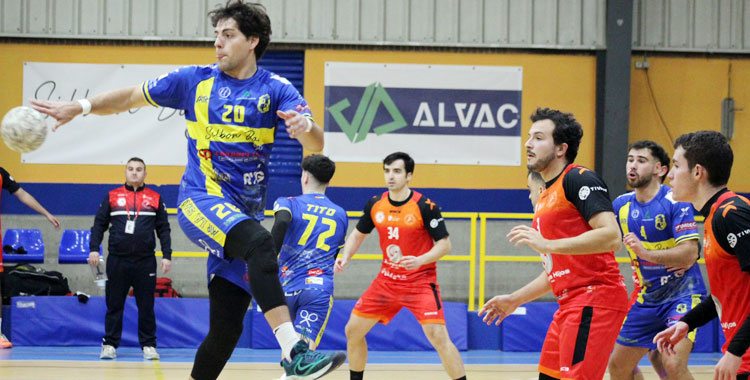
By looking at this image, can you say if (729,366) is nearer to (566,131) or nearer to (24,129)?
(566,131)

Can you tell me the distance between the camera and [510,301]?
514 centimetres

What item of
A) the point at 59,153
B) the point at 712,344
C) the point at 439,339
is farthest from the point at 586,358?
the point at 59,153

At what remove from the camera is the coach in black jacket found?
1014cm

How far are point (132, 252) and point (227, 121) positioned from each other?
636 cm

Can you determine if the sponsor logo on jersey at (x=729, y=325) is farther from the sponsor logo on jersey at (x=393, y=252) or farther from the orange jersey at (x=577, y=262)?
the sponsor logo on jersey at (x=393, y=252)

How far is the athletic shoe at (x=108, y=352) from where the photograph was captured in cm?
994

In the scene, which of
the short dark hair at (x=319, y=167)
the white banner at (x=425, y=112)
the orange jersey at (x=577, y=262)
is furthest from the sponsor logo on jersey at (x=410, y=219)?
the white banner at (x=425, y=112)

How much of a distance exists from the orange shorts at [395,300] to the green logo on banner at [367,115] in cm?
644

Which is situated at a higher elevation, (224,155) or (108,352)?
(224,155)

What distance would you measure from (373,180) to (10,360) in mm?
6497

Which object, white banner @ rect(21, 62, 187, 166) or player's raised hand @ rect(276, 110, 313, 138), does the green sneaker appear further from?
white banner @ rect(21, 62, 187, 166)

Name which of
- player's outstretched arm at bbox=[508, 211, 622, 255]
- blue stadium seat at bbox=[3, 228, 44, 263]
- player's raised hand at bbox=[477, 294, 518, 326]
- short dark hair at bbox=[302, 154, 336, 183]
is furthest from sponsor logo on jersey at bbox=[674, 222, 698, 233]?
blue stadium seat at bbox=[3, 228, 44, 263]

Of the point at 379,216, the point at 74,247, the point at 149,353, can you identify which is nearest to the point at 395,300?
the point at 379,216

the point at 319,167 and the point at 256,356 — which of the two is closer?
the point at 319,167
